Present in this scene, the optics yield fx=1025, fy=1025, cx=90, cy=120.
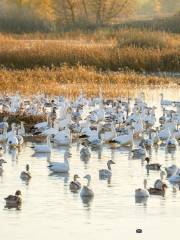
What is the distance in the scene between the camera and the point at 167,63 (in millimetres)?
35406

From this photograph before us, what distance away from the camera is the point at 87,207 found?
14.4 metres

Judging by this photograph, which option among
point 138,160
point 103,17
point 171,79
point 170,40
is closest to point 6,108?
point 138,160

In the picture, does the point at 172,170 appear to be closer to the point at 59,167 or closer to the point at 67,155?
the point at 59,167

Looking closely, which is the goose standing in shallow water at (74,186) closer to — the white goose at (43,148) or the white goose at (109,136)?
the white goose at (43,148)

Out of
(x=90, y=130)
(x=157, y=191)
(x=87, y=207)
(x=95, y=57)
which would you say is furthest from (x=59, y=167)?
(x=95, y=57)

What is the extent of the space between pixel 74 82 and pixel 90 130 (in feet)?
30.6

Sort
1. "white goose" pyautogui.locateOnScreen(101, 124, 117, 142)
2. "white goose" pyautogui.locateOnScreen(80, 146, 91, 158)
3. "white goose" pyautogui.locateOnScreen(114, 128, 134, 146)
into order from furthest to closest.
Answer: "white goose" pyautogui.locateOnScreen(101, 124, 117, 142) → "white goose" pyautogui.locateOnScreen(114, 128, 134, 146) → "white goose" pyautogui.locateOnScreen(80, 146, 91, 158)

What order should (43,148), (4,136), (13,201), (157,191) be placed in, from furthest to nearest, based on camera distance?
Result: (4,136)
(43,148)
(157,191)
(13,201)

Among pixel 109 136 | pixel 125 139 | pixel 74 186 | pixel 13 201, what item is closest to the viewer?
pixel 13 201

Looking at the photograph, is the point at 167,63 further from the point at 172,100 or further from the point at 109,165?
the point at 109,165

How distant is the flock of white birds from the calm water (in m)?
0.20

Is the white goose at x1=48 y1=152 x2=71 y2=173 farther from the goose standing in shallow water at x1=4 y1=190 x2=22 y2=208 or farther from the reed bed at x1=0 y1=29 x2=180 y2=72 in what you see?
the reed bed at x1=0 y1=29 x2=180 y2=72

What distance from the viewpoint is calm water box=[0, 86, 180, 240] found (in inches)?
506

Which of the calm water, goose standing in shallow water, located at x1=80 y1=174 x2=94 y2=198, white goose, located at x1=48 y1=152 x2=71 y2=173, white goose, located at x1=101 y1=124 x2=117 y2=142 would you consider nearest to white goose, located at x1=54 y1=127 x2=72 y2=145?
white goose, located at x1=101 y1=124 x2=117 y2=142
